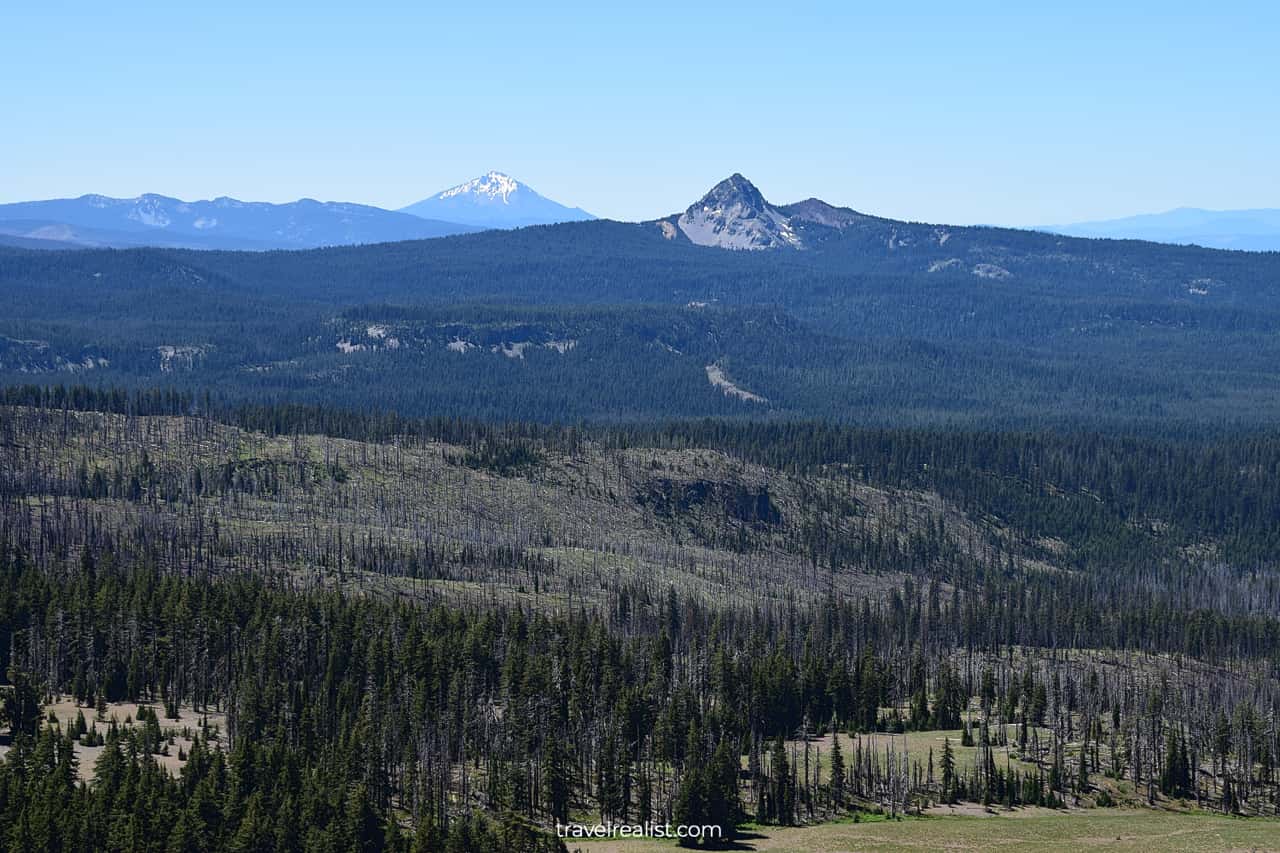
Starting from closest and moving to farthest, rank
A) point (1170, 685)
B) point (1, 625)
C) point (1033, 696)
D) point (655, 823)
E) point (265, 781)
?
point (265, 781)
point (655, 823)
point (1, 625)
point (1033, 696)
point (1170, 685)

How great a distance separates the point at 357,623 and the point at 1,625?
29.8 m

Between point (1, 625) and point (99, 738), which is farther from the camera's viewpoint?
point (1, 625)

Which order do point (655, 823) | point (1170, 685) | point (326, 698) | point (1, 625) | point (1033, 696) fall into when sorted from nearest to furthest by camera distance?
point (655, 823), point (326, 698), point (1, 625), point (1033, 696), point (1170, 685)

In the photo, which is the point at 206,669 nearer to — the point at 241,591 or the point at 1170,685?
the point at 241,591

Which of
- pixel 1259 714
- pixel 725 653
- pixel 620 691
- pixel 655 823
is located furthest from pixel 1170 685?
pixel 655 823

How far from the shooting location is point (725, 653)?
512 ft

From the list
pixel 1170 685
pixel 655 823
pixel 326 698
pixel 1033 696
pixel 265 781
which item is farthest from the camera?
pixel 1170 685

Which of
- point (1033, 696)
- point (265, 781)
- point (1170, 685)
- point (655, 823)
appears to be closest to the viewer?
point (265, 781)

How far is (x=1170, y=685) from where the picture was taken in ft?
597

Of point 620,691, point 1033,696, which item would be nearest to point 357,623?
point 620,691

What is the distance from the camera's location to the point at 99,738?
426 ft

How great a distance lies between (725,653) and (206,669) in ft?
145

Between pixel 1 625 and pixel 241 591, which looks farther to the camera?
pixel 241 591

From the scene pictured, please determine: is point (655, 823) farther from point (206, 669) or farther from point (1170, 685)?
point (1170, 685)
